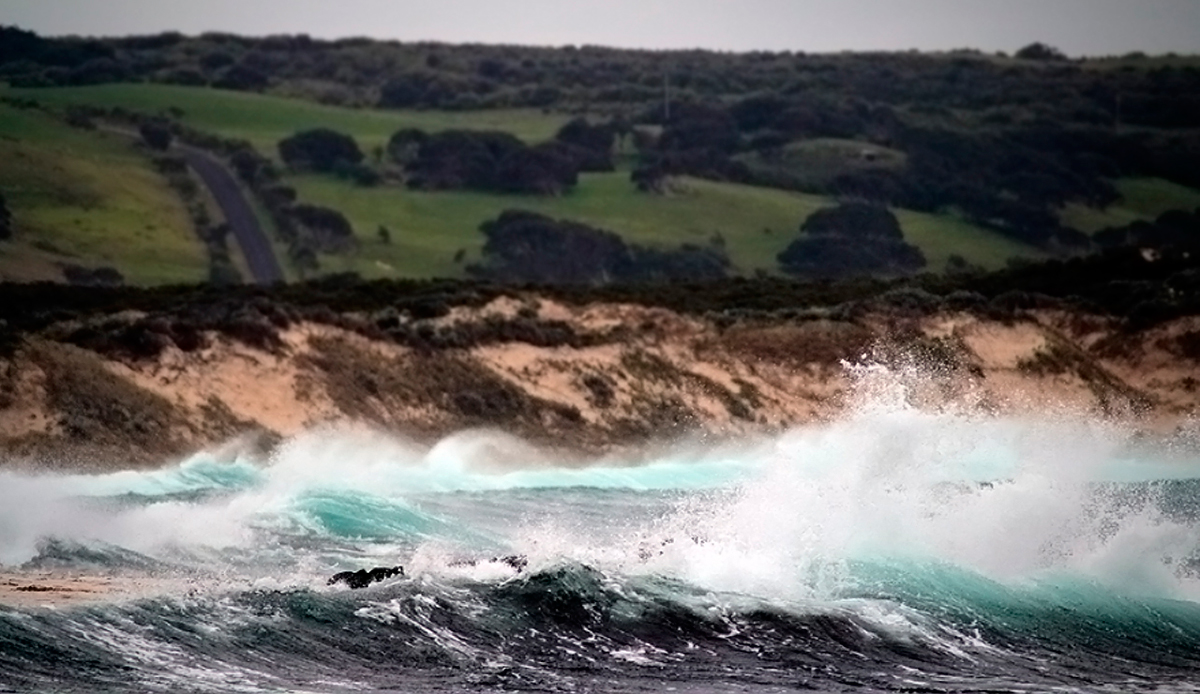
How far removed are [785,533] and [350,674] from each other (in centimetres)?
833

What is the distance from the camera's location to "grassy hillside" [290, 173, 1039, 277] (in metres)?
102

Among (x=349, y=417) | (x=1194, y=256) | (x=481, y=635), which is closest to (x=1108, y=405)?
(x=1194, y=256)

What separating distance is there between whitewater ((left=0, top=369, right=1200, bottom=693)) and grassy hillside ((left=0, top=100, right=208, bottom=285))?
39946 mm

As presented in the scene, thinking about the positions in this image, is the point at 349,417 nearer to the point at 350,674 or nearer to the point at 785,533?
the point at 785,533

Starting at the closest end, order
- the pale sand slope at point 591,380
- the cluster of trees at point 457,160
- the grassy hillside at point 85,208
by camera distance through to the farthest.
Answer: the pale sand slope at point 591,380 < the grassy hillside at point 85,208 < the cluster of trees at point 457,160

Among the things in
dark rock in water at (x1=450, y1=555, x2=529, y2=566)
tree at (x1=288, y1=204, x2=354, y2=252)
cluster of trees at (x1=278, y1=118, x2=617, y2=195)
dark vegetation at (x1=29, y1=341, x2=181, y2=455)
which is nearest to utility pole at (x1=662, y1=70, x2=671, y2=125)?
cluster of trees at (x1=278, y1=118, x2=617, y2=195)

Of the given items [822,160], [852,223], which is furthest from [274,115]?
[852,223]

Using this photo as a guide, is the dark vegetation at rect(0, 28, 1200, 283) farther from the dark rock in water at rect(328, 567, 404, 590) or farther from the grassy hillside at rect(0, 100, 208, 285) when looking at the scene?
the dark rock in water at rect(328, 567, 404, 590)

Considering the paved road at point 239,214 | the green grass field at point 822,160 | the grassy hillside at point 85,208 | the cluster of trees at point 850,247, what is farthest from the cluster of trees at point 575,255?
the green grass field at point 822,160

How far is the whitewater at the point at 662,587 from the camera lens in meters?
21.1

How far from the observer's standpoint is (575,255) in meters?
105

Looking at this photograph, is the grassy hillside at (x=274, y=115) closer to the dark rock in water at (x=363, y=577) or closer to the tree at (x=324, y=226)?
the tree at (x=324, y=226)

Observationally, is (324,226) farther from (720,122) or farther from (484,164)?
(720,122)

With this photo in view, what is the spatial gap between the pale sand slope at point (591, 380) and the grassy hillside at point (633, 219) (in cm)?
3529
